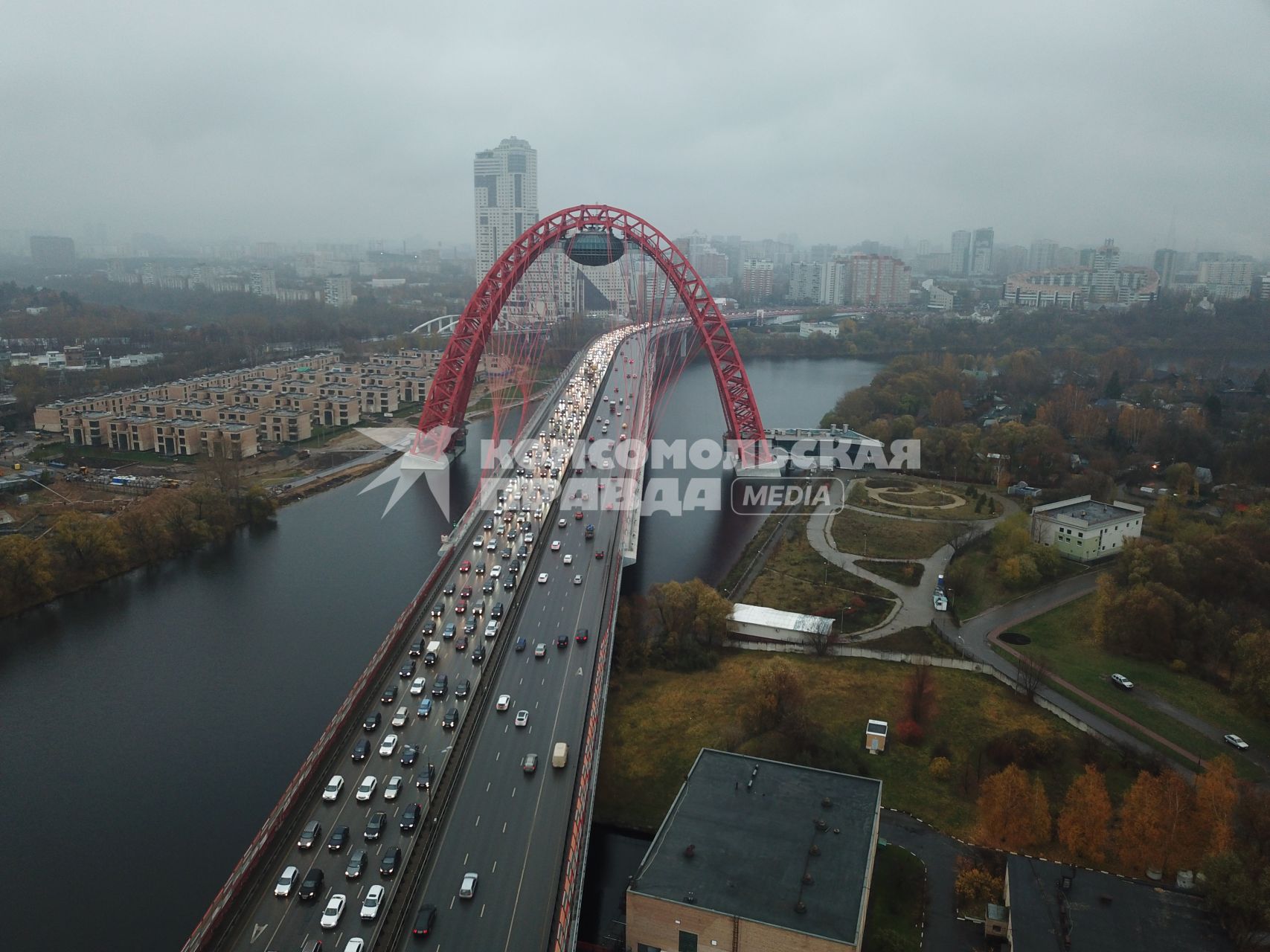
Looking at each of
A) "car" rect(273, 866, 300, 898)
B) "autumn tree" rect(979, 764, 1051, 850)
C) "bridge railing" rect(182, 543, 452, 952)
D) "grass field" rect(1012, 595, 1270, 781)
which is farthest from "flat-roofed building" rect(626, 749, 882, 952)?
"grass field" rect(1012, 595, 1270, 781)

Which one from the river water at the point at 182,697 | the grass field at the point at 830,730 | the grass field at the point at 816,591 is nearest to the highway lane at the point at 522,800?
the grass field at the point at 830,730

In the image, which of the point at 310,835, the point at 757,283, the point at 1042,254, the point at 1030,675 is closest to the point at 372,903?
the point at 310,835

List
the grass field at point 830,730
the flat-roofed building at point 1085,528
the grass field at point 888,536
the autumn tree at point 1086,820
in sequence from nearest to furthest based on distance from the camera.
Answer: the autumn tree at point 1086,820 < the grass field at point 830,730 < the flat-roofed building at point 1085,528 < the grass field at point 888,536

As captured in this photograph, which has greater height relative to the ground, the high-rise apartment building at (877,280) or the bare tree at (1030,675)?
the high-rise apartment building at (877,280)

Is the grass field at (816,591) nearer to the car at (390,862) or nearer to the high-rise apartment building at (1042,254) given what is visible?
the car at (390,862)

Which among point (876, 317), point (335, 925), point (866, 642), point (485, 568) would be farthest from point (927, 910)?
point (876, 317)

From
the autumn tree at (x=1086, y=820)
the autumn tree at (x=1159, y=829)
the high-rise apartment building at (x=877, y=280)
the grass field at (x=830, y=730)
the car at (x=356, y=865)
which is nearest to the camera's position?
the car at (x=356, y=865)

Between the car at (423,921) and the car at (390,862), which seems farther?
the car at (390,862)
